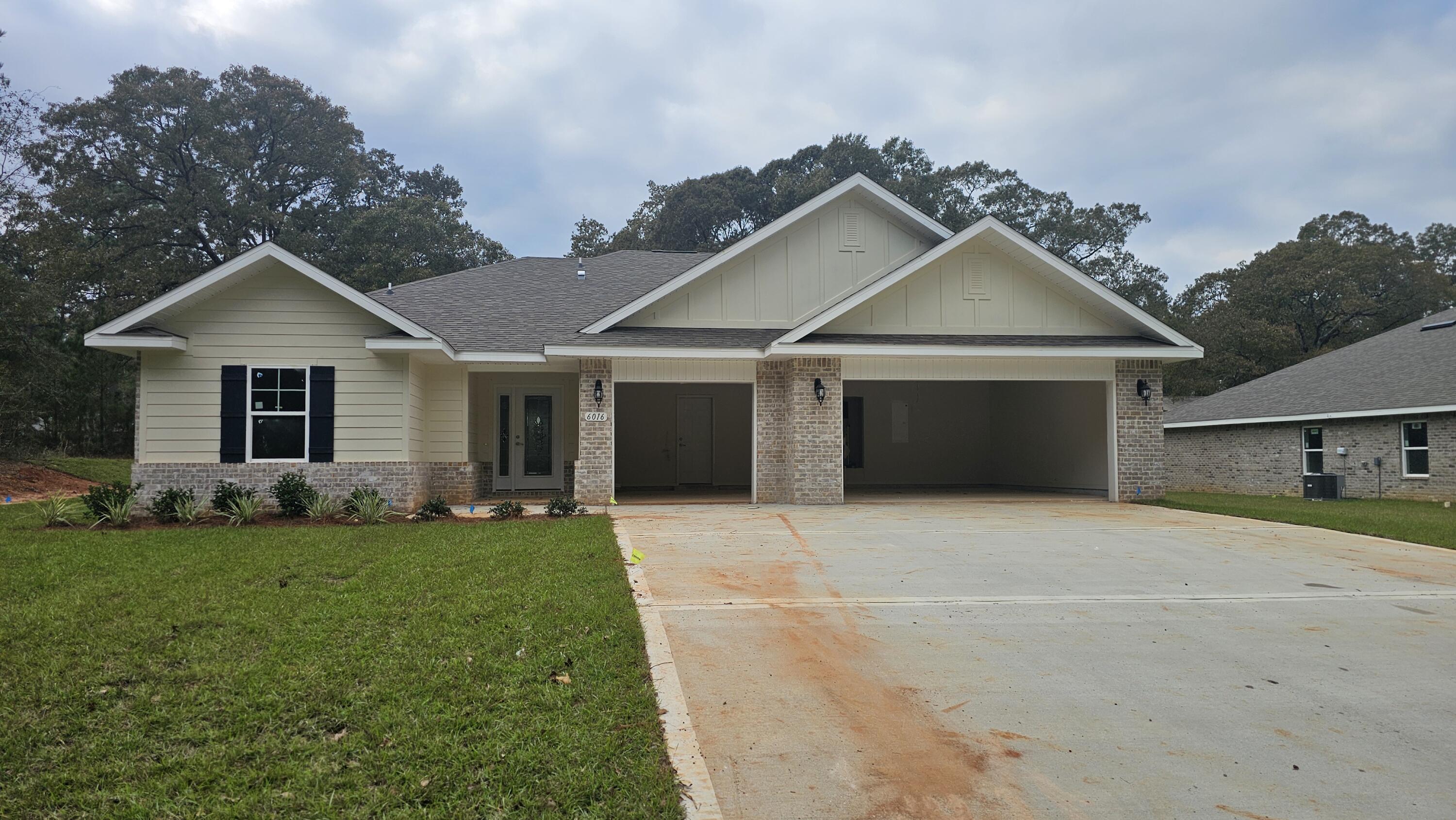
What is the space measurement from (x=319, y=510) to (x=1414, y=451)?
A: 72.9 ft

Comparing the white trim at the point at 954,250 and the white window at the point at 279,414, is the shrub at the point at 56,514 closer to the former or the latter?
the white window at the point at 279,414

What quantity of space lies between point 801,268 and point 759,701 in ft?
39.0

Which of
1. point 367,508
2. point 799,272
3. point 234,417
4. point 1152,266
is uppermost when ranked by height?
point 1152,266

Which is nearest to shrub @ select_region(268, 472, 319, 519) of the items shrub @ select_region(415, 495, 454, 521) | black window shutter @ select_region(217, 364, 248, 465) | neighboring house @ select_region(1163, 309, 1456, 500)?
shrub @ select_region(415, 495, 454, 521)

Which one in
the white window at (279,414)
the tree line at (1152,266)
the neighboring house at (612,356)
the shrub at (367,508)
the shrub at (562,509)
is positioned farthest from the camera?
the tree line at (1152,266)

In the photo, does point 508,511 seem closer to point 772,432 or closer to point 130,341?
point 772,432

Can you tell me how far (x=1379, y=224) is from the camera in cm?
4047

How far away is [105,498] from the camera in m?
10.8

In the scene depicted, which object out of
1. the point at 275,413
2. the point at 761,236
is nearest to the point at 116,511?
the point at 275,413

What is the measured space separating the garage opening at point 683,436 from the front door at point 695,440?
1 centimetres

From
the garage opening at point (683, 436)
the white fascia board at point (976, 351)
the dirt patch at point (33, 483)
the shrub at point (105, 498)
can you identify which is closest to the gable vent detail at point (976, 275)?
the white fascia board at point (976, 351)

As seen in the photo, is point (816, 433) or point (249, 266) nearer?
point (249, 266)

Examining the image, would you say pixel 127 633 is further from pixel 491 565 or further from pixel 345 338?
pixel 345 338

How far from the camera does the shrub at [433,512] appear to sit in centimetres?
1143
